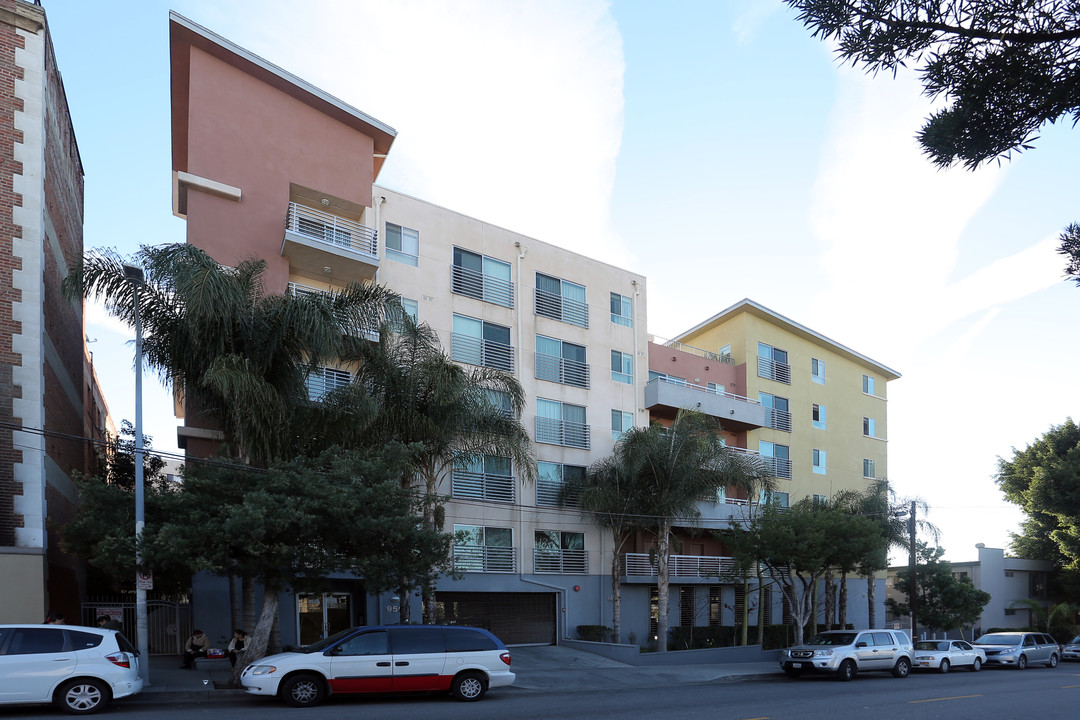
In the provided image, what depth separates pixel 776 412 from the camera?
149 feet

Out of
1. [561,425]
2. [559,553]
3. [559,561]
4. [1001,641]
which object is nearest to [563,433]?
[561,425]

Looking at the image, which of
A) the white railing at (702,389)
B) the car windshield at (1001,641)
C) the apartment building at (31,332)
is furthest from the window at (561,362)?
the car windshield at (1001,641)

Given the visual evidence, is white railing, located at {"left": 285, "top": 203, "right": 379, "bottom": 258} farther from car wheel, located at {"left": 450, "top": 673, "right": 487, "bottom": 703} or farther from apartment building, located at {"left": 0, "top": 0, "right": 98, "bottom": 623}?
car wheel, located at {"left": 450, "top": 673, "right": 487, "bottom": 703}

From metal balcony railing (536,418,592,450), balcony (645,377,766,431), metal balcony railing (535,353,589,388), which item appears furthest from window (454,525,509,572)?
balcony (645,377,766,431)

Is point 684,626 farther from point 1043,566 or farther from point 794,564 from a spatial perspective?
point 1043,566

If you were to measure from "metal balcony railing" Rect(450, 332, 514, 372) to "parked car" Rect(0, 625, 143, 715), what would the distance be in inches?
736

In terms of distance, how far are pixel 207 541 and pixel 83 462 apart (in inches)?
572

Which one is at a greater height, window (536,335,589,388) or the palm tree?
window (536,335,589,388)

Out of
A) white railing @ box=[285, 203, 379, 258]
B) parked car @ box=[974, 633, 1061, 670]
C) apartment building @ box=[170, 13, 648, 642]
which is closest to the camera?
apartment building @ box=[170, 13, 648, 642]

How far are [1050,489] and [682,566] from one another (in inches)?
1097

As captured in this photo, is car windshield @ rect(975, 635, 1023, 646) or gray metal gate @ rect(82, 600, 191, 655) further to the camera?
car windshield @ rect(975, 635, 1023, 646)

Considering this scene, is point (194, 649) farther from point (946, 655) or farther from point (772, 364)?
point (772, 364)

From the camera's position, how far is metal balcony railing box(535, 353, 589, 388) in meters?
35.8

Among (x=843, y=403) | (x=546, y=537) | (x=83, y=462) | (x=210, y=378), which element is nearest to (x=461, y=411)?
(x=210, y=378)
